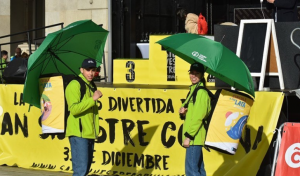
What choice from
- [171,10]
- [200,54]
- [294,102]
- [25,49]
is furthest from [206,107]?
[25,49]

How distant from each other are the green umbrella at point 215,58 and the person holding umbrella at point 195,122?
12.4 inches

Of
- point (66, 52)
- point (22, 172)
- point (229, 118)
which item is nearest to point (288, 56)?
point (229, 118)

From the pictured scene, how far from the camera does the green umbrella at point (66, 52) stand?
33.2 ft

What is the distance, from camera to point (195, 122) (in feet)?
28.7

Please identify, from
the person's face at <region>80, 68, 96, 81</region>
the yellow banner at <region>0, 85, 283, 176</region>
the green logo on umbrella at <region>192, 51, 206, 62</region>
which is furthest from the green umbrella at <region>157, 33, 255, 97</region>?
the yellow banner at <region>0, 85, 283, 176</region>

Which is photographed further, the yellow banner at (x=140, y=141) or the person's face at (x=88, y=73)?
the yellow banner at (x=140, y=141)

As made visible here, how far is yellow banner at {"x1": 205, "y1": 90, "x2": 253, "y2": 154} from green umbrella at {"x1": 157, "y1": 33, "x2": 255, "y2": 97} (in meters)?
0.53

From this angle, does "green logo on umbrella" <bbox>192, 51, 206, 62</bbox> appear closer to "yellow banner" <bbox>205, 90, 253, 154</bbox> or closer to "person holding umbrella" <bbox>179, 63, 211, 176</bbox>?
"person holding umbrella" <bbox>179, 63, 211, 176</bbox>

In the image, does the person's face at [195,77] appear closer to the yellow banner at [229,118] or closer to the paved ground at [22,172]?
the yellow banner at [229,118]

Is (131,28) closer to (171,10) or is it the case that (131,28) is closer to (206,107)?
(171,10)

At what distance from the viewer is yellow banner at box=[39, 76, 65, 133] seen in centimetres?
1031

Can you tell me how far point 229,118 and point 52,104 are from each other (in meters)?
2.64

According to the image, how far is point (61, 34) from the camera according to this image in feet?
33.4

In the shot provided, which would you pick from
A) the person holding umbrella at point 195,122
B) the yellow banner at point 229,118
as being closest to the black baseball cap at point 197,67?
the person holding umbrella at point 195,122
